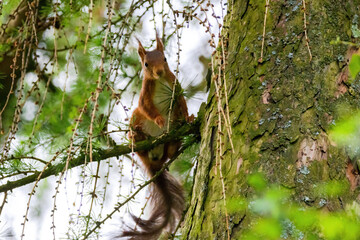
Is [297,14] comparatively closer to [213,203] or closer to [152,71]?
[213,203]

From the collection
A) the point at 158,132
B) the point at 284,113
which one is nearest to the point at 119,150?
the point at 284,113

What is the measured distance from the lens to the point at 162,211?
7.85 feet

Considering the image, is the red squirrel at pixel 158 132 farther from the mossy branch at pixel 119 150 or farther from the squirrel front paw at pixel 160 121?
the mossy branch at pixel 119 150

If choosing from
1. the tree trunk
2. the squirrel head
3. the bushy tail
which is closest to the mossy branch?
the tree trunk

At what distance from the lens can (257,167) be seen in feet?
4.81

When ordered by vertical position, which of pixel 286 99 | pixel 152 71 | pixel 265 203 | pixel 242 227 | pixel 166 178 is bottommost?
pixel 265 203

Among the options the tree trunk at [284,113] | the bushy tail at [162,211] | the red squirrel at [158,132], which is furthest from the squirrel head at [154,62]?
the tree trunk at [284,113]

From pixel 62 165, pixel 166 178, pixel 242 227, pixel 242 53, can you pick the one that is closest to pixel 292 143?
pixel 242 227

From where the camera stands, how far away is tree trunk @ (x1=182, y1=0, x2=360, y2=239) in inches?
55.6

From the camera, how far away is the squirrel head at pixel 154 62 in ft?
8.89

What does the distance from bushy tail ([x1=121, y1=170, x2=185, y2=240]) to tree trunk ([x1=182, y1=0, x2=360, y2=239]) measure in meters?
0.57

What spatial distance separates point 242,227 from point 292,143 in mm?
274

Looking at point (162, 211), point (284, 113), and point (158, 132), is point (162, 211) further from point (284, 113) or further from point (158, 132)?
point (284, 113)

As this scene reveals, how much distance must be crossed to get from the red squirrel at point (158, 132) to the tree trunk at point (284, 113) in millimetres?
626
